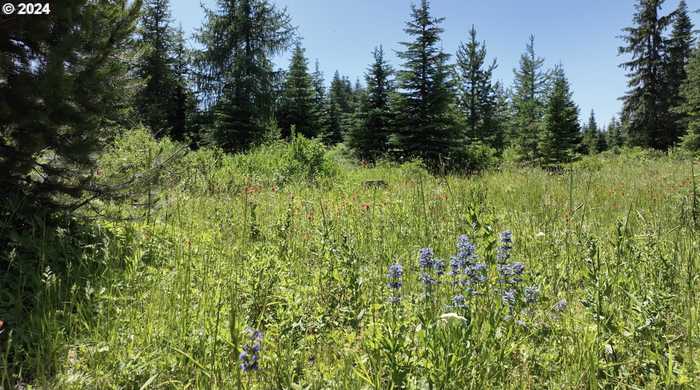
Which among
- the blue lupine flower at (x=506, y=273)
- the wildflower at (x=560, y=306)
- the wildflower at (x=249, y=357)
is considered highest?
the blue lupine flower at (x=506, y=273)

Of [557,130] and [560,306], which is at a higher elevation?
[557,130]

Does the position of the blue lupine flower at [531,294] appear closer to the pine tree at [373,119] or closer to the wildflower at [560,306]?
the wildflower at [560,306]

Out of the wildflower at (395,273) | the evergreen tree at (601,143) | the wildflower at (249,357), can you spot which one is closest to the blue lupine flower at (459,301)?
the wildflower at (395,273)

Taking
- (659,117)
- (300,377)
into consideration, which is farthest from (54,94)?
(659,117)

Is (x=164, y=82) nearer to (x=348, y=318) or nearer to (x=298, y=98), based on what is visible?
(x=298, y=98)

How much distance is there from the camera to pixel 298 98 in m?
27.4

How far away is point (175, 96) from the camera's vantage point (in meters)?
30.3

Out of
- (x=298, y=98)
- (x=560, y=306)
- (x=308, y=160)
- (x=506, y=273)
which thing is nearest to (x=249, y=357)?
(x=506, y=273)

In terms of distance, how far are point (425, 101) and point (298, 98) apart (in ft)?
42.6

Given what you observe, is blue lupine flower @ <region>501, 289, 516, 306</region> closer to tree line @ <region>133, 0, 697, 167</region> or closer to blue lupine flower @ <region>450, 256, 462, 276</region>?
blue lupine flower @ <region>450, 256, 462, 276</region>

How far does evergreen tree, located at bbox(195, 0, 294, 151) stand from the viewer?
23094 mm

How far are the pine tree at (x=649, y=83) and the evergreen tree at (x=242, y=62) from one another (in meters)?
28.5

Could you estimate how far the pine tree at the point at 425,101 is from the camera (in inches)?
670

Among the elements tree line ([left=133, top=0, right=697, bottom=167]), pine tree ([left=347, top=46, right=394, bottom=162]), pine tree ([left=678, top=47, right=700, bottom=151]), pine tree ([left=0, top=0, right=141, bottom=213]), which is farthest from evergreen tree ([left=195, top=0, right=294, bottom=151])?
pine tree ([left=678, top=47, right=700, bottom=151])
